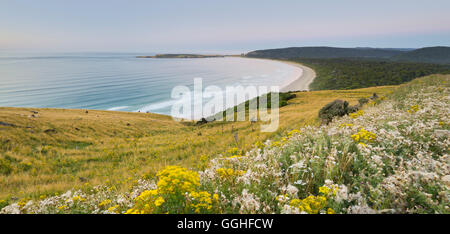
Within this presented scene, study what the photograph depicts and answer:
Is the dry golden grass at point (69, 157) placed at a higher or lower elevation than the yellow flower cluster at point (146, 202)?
lower

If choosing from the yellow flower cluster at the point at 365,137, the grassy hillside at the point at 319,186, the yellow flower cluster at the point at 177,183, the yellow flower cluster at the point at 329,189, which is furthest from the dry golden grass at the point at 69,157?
the yellow flower cluster at the point at 329,189

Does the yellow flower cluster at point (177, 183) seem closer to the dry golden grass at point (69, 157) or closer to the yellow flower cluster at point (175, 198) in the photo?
the yellow flower cluster at point (175, 198)

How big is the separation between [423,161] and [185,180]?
384 cm

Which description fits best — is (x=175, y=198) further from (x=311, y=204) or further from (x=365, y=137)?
(x=365, y=137)

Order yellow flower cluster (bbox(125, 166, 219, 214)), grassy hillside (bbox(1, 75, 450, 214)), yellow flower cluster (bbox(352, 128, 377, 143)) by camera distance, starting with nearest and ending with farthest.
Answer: grassy hillside (bbox(1, 75, 450, 214)) < yellow flower cluster (bbox(125, 166, 219, 214)) < yellow flower cluster (bbox(352, 128, 377, 143))

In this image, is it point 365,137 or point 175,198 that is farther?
point 365,137

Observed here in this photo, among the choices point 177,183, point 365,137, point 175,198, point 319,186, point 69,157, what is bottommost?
point 69,157

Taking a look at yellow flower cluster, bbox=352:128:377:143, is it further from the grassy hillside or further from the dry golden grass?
the dry golden grass

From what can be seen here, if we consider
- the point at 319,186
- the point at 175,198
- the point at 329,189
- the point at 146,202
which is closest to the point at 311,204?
the point at 329,189

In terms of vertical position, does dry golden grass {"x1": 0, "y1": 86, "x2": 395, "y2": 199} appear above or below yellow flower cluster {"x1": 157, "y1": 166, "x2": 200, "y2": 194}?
below

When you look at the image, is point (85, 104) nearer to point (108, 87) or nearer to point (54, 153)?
point (108, 87)

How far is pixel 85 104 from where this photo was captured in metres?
57.4

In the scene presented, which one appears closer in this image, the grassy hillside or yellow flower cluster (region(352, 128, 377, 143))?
the grassy hillside

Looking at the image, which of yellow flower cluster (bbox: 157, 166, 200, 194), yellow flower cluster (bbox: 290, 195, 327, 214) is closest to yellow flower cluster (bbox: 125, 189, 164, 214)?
yellow flower cluster (bbox: 157, 166, 200, 194)
